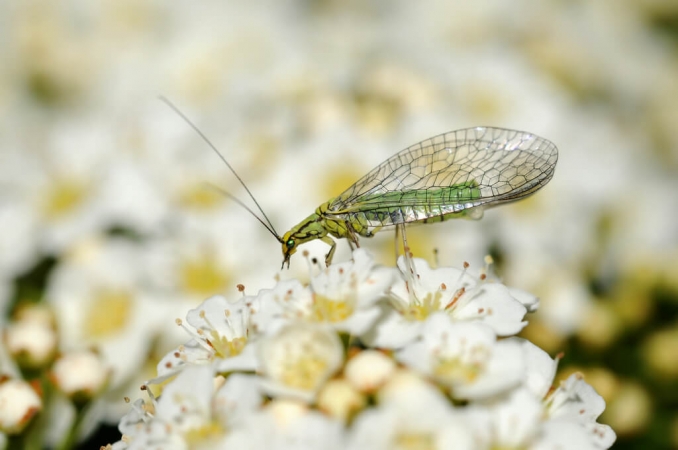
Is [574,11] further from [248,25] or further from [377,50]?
[248,25]

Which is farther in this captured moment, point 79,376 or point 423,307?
point 79,376

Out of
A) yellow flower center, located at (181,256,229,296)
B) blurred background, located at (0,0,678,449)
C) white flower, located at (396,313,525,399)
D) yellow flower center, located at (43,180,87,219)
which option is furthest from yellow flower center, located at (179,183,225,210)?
white flower, located at (396,313,525,399)

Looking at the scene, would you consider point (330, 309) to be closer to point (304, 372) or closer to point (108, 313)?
point (304, 372)

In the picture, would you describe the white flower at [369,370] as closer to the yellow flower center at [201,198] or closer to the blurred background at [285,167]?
the blurred background at [285,167]

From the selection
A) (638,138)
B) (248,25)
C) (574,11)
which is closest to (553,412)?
(638,138)

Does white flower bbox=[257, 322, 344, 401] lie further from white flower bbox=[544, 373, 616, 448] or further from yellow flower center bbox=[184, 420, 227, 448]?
white flower bbox=[544, 373, 616, 448]

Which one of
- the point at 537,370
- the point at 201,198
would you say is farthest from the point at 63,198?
the point at 537,370

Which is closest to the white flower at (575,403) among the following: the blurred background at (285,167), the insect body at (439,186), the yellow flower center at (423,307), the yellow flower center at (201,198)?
the yellow flower center at (423,307)
